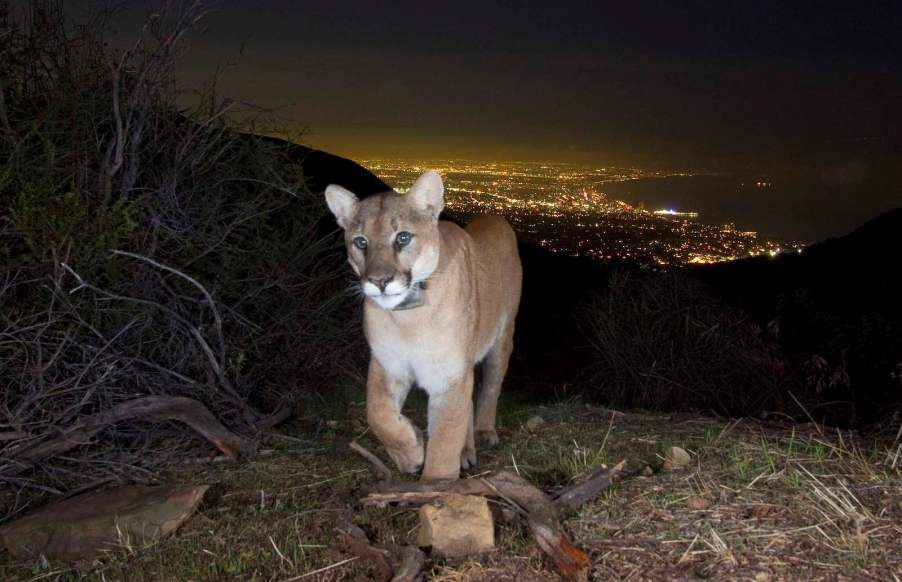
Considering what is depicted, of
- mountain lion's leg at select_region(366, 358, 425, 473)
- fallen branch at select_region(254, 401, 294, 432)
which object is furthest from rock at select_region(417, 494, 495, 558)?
fallen branch at select_region(254, 401, 294, 432)

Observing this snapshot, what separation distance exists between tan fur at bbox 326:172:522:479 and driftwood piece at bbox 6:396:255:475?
1522 mm

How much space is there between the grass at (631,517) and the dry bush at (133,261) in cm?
96

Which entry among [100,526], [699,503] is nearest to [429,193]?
[699,503]

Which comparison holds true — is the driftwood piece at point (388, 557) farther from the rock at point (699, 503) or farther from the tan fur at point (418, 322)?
the rock at point (699, 503)

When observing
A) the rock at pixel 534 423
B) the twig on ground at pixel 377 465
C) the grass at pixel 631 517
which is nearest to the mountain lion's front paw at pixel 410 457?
the twig on ground at pixel 377 465

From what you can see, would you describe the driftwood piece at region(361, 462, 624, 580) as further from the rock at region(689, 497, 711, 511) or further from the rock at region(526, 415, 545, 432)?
the rock at region(526, 415, 545, 432)

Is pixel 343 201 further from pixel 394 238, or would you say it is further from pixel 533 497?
pixel 533 497

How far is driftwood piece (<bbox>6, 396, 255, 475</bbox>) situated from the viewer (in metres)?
6.20

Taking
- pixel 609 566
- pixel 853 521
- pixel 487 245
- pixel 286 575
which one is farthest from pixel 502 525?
pixel 487 245

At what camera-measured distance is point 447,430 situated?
5.59m

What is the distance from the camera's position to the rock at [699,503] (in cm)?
446

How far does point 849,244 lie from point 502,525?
14285 millimetres

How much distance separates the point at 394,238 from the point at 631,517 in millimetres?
2105

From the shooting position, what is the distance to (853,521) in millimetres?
4191
